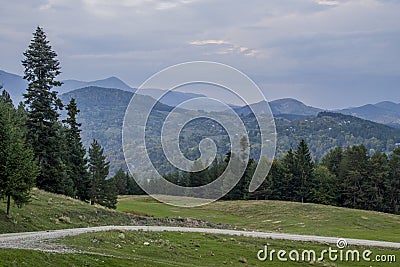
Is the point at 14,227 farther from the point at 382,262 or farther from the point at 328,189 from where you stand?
the point at 328,189

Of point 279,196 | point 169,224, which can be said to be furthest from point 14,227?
point 279,196

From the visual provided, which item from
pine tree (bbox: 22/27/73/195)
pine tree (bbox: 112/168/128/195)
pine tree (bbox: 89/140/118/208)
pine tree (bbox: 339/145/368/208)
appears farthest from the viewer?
pine tree (bbox: 112/168/128/195)

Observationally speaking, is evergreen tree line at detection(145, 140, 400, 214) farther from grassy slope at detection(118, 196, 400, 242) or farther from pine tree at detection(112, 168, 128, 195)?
pine tree at detection(112, 168, 128, 195)

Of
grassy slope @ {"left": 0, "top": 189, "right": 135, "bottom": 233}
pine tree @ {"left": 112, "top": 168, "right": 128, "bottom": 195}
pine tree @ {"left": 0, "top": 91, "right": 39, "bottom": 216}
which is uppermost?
pine tree @ {"left": 0, "top": 91, "right": 39, "bottom": 216}

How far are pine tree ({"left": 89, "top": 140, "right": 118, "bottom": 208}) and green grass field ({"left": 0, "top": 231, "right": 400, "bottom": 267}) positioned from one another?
33.5 m

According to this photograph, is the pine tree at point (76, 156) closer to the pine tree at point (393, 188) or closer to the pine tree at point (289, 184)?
the pine tree at point (289, 184)

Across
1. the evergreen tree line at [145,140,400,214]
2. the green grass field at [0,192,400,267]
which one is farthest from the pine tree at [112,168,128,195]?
the green grass field at [0,192,400,267]

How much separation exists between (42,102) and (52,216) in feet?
52.5

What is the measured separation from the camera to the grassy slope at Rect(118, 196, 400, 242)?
167 feet

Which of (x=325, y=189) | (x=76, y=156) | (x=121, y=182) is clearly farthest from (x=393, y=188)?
(x=121, y=182)

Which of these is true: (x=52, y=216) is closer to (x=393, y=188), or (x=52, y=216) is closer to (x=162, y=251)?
(x=162, y=251)

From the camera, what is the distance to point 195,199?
52.4 metres

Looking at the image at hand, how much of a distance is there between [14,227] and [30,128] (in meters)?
20.5

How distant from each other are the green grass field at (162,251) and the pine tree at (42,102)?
2058 centimetres
